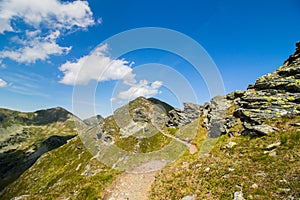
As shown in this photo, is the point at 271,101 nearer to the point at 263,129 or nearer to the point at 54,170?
the point at 263,129

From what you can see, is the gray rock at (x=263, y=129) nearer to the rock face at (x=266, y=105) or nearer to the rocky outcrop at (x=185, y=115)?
the rock face at (x=266, y=105)

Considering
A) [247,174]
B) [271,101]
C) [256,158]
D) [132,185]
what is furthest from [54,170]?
[247,174]

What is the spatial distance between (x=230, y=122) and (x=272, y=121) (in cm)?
894

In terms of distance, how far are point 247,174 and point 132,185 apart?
13.9 metres

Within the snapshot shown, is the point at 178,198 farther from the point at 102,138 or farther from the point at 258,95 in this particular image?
the point at 102,138

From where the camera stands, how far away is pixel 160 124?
80.5 meters

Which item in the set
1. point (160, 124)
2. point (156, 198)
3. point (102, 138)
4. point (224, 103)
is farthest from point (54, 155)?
point (156, 198)

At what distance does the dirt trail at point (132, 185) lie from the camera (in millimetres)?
22391

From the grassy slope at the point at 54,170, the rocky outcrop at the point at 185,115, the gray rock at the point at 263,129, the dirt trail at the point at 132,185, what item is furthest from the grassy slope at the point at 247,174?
the grassy slope at the point at 54,170

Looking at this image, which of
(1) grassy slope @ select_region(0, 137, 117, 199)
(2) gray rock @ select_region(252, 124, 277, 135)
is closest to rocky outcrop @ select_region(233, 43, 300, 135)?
(2) gray rock @ select_region(252, 124, 277, 135)

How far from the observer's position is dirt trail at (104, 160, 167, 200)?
22391 mm

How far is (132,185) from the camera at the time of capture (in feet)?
83.3

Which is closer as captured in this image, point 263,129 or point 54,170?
point 263,129

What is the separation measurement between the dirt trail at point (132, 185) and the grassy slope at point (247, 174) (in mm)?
1366
